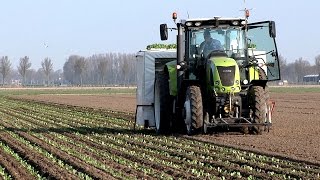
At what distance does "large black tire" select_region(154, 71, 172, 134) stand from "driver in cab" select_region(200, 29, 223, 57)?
1387mm

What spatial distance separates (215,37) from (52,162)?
18.2 feet

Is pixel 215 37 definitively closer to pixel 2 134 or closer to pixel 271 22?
pixel 271 22

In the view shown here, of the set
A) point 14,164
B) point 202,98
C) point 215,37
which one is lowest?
point 14,164

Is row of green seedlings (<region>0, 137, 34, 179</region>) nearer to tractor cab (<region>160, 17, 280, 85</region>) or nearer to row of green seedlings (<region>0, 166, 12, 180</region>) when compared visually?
row of green seedlings (<region>0, 166, 12, 180</region>)

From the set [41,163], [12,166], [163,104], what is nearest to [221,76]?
[163,104]

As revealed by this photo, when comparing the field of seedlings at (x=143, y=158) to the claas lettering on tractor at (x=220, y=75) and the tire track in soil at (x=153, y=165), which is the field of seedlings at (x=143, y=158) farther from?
the claas lettering on tractor at (x=220, y=75)

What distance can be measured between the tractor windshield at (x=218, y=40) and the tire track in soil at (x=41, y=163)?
4.35m

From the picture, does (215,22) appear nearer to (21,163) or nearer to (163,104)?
(163,104)

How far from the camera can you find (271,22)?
46.6ft

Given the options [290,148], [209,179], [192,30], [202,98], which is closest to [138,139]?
[202,98]

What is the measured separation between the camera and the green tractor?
1405 cm

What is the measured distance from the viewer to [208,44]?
48.6 ft

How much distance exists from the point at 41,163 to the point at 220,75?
483cm

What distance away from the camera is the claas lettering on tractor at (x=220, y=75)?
14.1 metres
